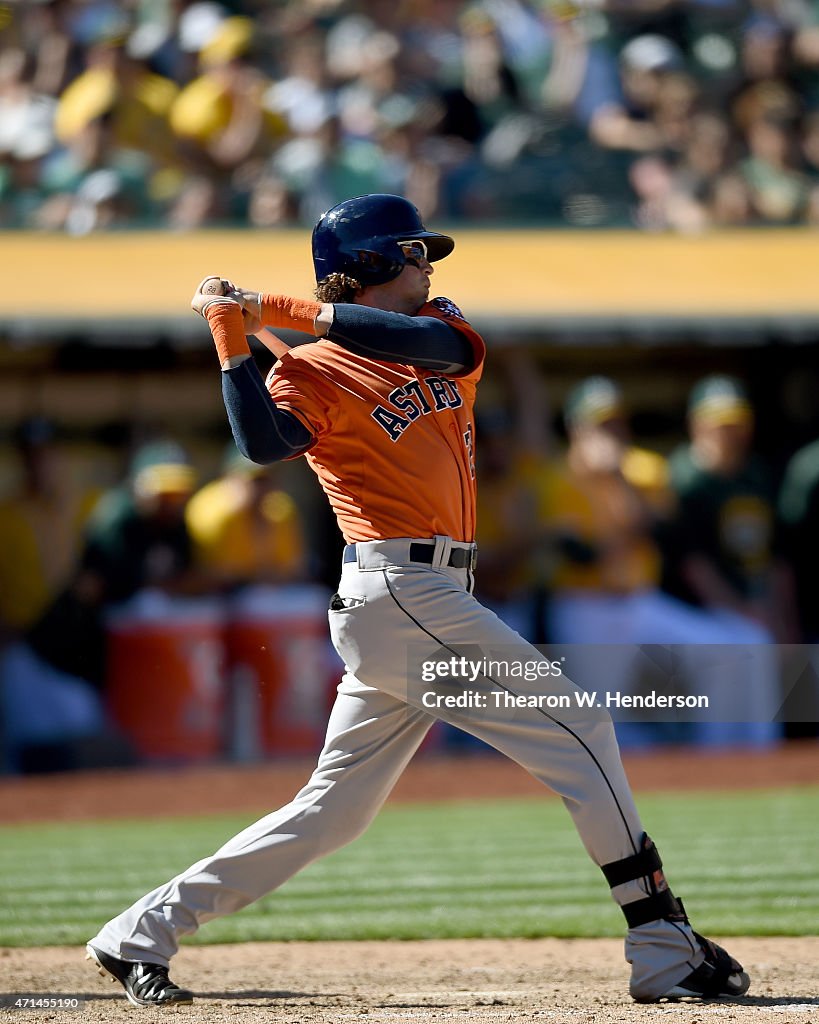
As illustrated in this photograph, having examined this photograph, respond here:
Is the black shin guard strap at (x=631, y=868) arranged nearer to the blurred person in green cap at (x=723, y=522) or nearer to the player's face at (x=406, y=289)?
the player's face at (x=406, y=289)

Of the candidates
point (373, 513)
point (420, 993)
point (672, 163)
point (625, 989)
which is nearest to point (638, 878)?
point (625, 989)

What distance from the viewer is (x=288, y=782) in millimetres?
7547

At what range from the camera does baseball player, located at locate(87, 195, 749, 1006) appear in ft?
10.2

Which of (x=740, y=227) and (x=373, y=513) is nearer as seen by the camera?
(x=373, y=513)

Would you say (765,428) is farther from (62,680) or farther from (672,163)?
(62,680)

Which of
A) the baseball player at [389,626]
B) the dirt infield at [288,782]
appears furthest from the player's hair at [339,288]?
the dirt infield at [288,782]

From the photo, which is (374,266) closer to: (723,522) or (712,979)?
(712,979)

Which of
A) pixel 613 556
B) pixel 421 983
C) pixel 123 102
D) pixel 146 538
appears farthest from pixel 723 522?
pixel 421 983

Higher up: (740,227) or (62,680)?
(740,227)

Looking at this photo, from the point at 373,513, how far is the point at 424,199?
20.6 ft

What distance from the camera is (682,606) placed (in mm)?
8305

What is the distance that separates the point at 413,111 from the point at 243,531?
326 cm

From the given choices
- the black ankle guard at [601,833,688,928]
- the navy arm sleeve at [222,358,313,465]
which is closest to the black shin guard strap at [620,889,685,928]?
the black ankle guard at [601,833,688,928]

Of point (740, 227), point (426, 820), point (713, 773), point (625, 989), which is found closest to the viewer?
point (625, 989)
